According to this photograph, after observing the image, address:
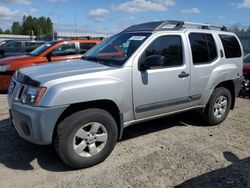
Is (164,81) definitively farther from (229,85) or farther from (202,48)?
(229,85)

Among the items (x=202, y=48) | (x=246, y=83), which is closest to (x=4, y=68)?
(x=202, y=48)

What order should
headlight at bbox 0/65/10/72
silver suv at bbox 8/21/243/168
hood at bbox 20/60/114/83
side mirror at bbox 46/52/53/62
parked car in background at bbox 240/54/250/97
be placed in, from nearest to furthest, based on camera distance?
silver suv at bbox 8/21/243/168
hood at bbox 20/60/114/83
headlight at bbox 0/65/10/72
parked car in background at bbox 240/54/250/97
side mirror at bbox 46/52/53/62

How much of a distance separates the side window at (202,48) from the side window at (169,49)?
31cm

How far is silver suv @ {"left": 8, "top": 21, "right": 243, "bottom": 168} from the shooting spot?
3.43 metres

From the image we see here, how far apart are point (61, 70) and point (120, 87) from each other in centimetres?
84

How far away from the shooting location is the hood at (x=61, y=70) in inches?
140

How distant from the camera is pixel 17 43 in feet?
52.4

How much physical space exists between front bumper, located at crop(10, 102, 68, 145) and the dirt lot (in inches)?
21.7

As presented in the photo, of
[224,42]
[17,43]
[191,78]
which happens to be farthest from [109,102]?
[17,43]

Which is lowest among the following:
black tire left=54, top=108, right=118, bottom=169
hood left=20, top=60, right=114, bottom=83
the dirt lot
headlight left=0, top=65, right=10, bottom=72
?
the dirt lot

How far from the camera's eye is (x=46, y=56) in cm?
854

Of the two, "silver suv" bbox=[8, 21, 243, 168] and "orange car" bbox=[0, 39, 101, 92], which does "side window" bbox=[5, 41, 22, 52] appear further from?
"silver suv" bbox=[8, 21, 243, 168]

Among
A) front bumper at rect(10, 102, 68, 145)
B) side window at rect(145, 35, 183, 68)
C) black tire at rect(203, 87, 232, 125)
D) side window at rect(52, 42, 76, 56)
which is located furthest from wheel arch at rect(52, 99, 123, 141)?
side window at rect(52, 42, 76, 56)

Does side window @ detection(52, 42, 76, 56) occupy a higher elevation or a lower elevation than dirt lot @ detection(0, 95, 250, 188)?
higher
